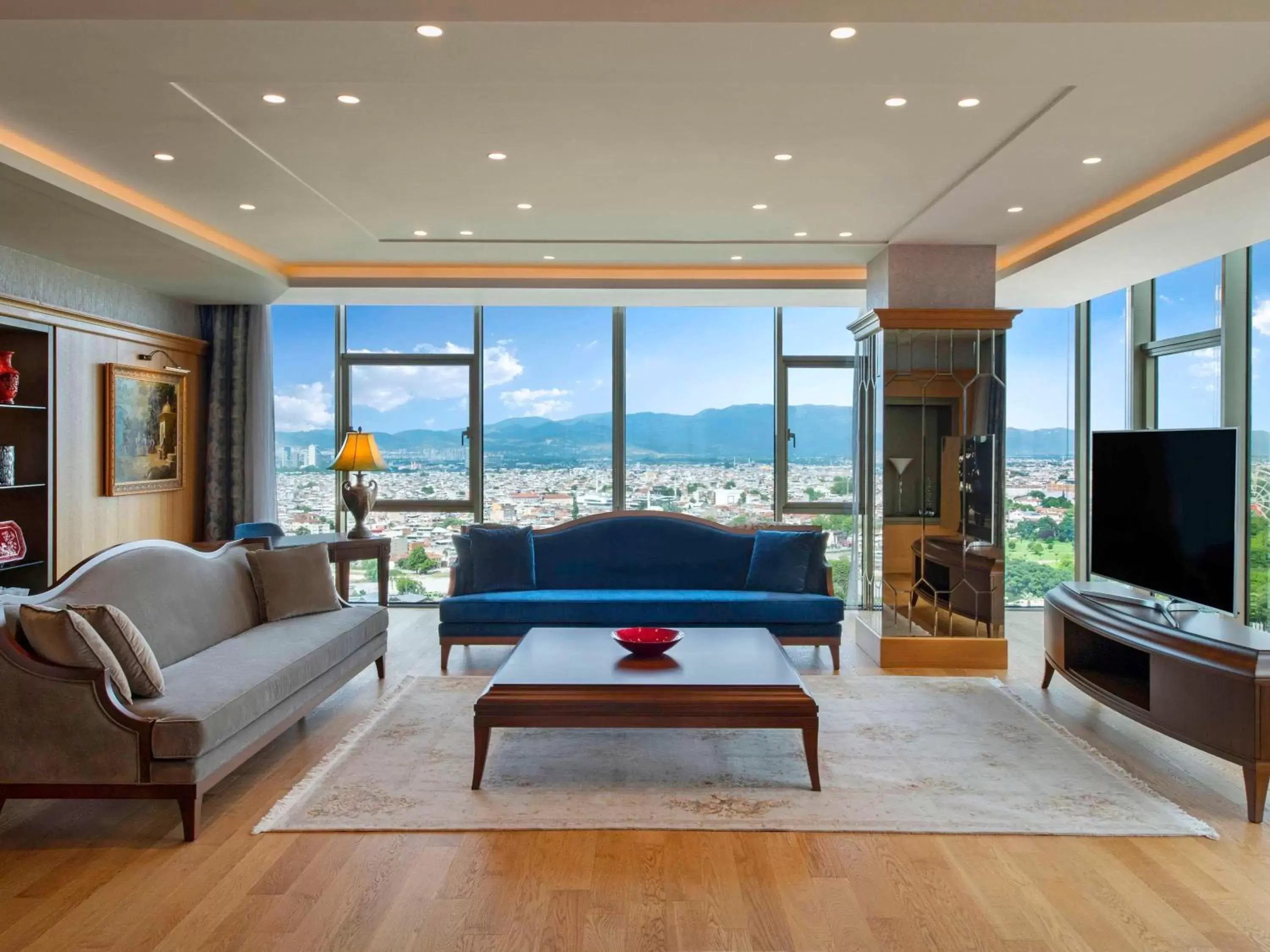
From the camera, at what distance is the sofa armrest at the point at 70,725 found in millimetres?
2957

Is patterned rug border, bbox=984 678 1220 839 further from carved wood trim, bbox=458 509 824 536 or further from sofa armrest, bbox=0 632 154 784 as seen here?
sofa armrest, bbox=0 632 154 784

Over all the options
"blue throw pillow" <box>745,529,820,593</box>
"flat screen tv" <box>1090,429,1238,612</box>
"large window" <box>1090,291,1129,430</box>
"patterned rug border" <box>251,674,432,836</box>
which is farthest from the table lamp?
"large window" <box>1090,291,1129,430</box>

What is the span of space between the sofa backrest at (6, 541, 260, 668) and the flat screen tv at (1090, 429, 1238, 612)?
4.19 metres

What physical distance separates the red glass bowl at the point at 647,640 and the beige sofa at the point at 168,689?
4.37 feet

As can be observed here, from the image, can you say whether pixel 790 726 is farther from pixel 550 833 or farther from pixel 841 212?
pixel 841 212

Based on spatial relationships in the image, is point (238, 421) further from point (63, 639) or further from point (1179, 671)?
point (1179, 671)

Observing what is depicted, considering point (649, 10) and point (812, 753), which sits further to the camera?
point (812, 753)

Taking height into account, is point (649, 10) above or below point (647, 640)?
above

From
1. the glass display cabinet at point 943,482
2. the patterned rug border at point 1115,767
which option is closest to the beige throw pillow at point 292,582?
the glass display cabinet at point 943,482

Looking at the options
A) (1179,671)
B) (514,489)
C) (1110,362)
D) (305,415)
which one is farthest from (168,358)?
(1110,362)

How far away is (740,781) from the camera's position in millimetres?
3527

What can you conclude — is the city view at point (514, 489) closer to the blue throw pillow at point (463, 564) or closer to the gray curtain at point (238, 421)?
the gray curtain at point (238, 421)

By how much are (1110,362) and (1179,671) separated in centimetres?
403

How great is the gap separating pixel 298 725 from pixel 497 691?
1318 mm
